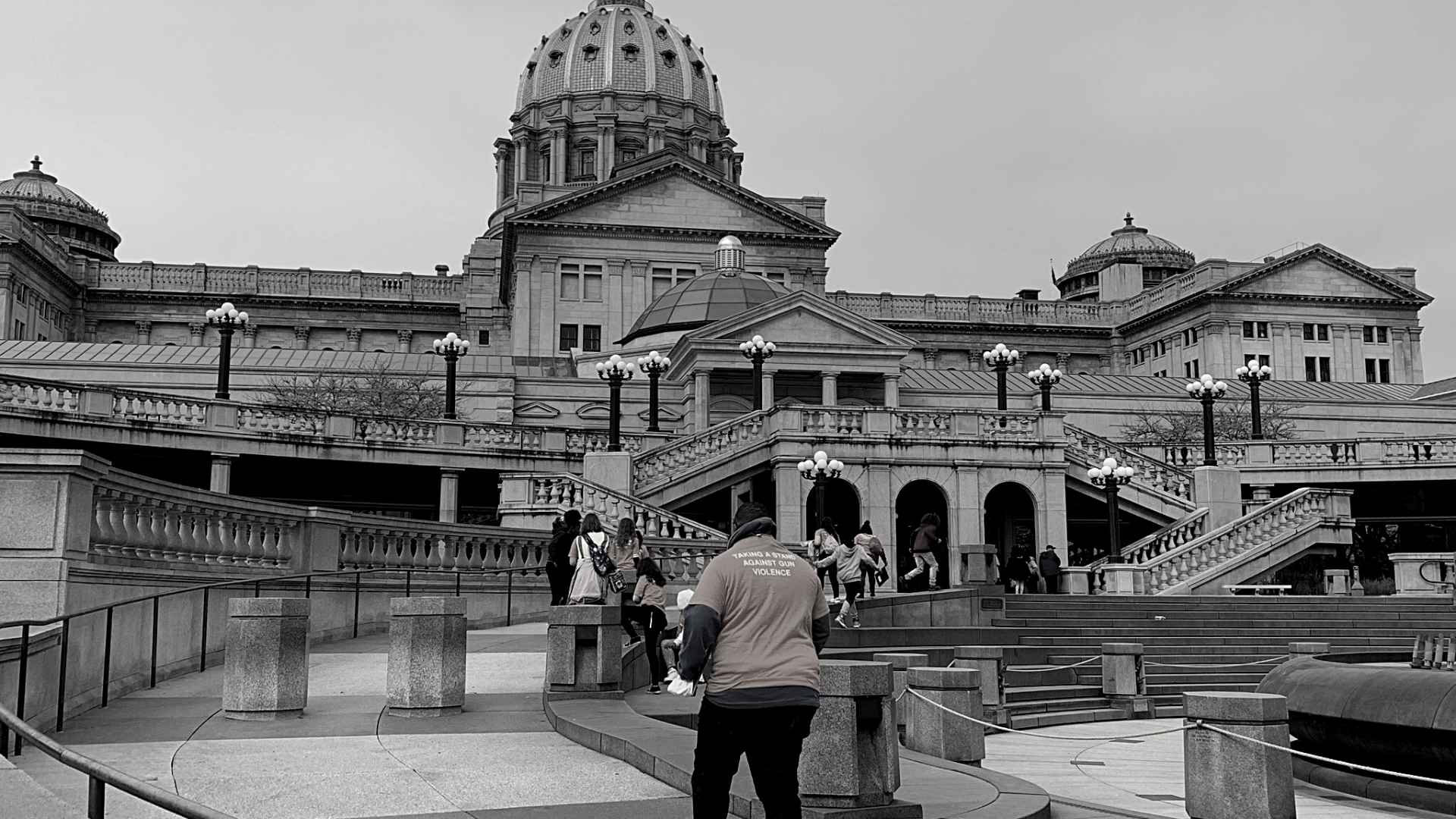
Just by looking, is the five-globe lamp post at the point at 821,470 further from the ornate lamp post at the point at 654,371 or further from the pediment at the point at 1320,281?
the pediment at the point at 1320,281

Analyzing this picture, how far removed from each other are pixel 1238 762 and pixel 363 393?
60.7 metres

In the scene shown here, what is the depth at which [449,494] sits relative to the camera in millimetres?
44469

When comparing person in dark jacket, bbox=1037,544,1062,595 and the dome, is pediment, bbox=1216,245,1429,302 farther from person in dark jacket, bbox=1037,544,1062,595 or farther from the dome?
the dome

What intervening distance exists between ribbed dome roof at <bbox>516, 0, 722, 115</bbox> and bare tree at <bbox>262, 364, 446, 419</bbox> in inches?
2996

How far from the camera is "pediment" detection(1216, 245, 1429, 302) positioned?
107 meters

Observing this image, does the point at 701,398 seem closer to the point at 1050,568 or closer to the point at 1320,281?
the point at 1050,568

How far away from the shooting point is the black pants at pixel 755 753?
838cm

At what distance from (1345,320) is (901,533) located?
73059 millimetres

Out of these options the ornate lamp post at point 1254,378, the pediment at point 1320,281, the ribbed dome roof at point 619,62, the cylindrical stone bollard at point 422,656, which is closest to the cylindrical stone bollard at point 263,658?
the cylindrical stone bollard at point 422,656

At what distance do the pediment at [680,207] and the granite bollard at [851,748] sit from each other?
86.4 meters

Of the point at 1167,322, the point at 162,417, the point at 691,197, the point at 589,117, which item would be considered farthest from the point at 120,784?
the point at 589,117

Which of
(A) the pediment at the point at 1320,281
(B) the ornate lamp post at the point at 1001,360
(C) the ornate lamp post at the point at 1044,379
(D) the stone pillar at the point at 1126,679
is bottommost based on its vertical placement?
(D) the stone pillar at the point at 1126,679

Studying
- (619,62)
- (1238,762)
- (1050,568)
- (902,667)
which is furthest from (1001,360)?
(619,62)

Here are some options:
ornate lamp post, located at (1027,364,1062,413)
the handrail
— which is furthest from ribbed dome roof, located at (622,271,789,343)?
the handrail
